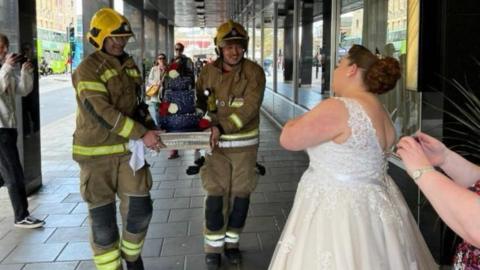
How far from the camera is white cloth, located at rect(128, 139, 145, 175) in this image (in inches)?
125

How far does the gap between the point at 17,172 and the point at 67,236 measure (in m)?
0.76

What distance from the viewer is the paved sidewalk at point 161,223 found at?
3898mm

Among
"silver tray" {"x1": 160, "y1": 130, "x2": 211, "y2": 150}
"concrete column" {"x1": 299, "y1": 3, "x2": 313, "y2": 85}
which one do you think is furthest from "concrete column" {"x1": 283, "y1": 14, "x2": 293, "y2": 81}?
"silver tray" {"x1": 160, "y1": 130, "x2": 211, "y2": 150}

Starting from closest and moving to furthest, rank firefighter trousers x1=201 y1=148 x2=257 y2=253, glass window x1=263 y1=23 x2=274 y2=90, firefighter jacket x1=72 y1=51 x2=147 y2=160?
firefighter jacket x1=72 y1=51 x2=147 y2=160 → firefighter trousers x1=201 y1=148 x2=257 y2=253 → glass window x1=263 y1=23 x2=274 y2=90

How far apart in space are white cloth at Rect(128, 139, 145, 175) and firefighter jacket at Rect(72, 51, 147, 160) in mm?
55

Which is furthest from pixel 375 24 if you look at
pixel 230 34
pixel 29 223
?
pixel 29 223

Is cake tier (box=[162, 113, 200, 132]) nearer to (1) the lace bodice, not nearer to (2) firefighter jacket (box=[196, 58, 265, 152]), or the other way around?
(2) firefighter jacket (box=[196, 58, 265, 152])

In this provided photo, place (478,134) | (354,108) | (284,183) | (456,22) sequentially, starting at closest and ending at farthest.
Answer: (354,108) → (478,134) → (456,22) → (284,183)

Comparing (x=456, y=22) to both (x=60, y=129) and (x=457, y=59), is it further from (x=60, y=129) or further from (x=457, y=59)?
(x=60, y=129)

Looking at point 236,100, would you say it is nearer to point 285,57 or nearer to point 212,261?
point 212,261

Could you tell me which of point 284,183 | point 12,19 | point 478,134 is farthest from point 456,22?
point 12,19

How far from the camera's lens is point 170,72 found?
3.58 meters

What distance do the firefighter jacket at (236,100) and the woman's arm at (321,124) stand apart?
4.26ft

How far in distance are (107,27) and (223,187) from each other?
1.32m
